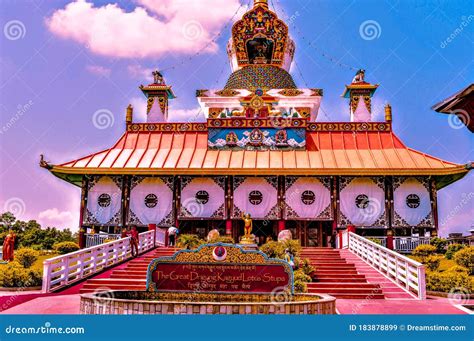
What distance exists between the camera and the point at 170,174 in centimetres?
2666

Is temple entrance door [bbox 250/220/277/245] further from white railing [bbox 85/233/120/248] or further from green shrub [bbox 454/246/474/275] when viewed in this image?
green shrub [bbox 454/246/474/275]

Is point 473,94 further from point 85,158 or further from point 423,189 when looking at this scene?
point 85,158

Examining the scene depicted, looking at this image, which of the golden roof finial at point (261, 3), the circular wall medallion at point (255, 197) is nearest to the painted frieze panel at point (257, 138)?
the circular wall medallion at point (255, 197)

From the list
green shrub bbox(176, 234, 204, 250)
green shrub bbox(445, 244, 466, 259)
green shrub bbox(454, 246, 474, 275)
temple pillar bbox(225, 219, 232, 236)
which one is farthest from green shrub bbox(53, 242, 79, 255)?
green shrub bbox(445, 244, 466, 259)

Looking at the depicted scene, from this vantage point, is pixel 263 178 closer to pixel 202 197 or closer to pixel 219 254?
pixel 202 197

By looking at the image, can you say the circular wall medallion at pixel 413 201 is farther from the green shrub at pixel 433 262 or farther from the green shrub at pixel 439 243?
the green shrub at pixel 433 262

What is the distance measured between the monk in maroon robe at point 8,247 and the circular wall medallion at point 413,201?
1862cm

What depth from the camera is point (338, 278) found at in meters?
17.0

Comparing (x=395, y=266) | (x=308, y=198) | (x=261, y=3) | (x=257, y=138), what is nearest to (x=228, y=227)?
(x=308, y=198)

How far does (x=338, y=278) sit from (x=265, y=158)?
11.5m

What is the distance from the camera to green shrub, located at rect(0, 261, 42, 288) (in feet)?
52.2

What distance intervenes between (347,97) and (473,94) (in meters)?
26.0

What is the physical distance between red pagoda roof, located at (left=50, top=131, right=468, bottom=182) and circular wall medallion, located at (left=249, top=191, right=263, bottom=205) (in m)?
1.44

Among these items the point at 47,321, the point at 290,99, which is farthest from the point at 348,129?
the point at 47,321
